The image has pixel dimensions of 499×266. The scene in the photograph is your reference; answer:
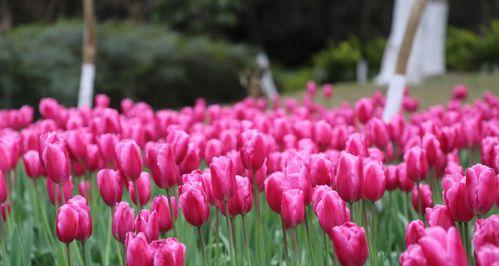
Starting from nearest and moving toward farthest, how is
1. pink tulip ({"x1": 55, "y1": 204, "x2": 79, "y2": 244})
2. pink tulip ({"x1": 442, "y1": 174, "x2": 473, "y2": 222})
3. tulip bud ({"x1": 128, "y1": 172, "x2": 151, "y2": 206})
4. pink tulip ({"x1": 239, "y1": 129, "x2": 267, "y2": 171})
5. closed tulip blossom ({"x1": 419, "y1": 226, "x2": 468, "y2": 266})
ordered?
closed tulip blossom ({"x1": 419, "y1": 226, "x2": 468, "y2": 266}) → pink tulip ({"x1": 442, "y1": 174, "x2": 473, "y2": 222}) → pink tulip ({"x1": 55, "y1": 204, "x2": 79, "y2": 244}) → pink tulip ({"x1": 239, "y1": 129, "x2": 267, "y2": 171}) → tulip bud ({"x1": 128, "y1": 172, "x2": 151, "y2": 206})

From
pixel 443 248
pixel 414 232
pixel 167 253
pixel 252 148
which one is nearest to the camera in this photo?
pixel 443 248

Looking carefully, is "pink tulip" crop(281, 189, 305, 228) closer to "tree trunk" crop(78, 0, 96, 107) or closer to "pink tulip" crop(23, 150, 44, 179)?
"pink tulip" crop(23, 150, 44, 179)

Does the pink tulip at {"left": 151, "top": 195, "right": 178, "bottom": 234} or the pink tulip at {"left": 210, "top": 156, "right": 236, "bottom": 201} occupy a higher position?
the pink tulip at {"left": 210, "top": 156, "right": 236, "bottom": 201}

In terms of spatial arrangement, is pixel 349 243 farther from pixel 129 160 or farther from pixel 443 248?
pixel 129 160

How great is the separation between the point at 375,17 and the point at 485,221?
102 ft

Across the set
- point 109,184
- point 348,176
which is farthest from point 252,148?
point 109,184

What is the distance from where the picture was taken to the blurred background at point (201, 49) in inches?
551

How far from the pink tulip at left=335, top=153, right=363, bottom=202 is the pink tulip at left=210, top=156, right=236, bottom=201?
31 centimetres

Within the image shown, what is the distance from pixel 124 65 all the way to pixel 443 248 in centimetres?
1418

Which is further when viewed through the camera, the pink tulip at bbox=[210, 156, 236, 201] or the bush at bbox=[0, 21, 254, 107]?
the bush at bbox=[0, 21, 254, 107]

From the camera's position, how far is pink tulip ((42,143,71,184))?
2.52 m

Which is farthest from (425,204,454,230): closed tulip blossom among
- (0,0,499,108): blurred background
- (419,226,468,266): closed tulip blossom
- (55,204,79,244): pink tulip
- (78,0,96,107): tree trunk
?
(0,0,499,108): blurred background

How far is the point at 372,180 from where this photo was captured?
2.28 metres

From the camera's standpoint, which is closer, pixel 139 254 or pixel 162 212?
pixel 139 254
